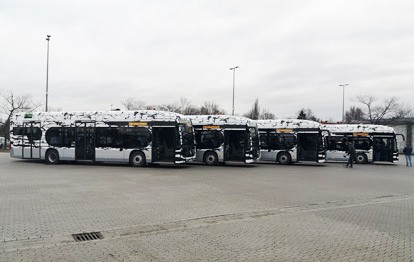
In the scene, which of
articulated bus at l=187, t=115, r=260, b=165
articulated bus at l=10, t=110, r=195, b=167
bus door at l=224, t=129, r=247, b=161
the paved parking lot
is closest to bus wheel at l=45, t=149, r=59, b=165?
articulated bus at l=10, t=110, r=195, b=167

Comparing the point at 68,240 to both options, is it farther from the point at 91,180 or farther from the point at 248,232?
the point at 91,180

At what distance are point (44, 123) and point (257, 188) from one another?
596 inches

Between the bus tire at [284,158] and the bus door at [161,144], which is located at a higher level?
the bus door at [161,144]

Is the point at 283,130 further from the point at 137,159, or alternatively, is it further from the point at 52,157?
the point at 52,157

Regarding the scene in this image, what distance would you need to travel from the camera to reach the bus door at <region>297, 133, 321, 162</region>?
25.0 m

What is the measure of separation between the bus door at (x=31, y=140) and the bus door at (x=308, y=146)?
17.1m

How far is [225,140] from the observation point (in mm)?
22812

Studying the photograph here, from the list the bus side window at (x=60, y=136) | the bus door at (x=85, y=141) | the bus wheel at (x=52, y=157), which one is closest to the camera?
the bus door at (x=85, y=141)

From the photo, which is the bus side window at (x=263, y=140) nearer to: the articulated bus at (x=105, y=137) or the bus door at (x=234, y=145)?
the bus door at (x=234, y=145)

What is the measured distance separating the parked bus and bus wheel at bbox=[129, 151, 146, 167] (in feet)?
51.3

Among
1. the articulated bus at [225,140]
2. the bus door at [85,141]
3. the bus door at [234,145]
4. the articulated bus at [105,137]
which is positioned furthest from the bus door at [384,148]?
the bus door at [85,141]

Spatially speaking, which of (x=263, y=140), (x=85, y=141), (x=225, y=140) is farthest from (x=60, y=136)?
(x=263, y=140)

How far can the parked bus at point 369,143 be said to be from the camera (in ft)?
91.0

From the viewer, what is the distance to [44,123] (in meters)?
22.4
